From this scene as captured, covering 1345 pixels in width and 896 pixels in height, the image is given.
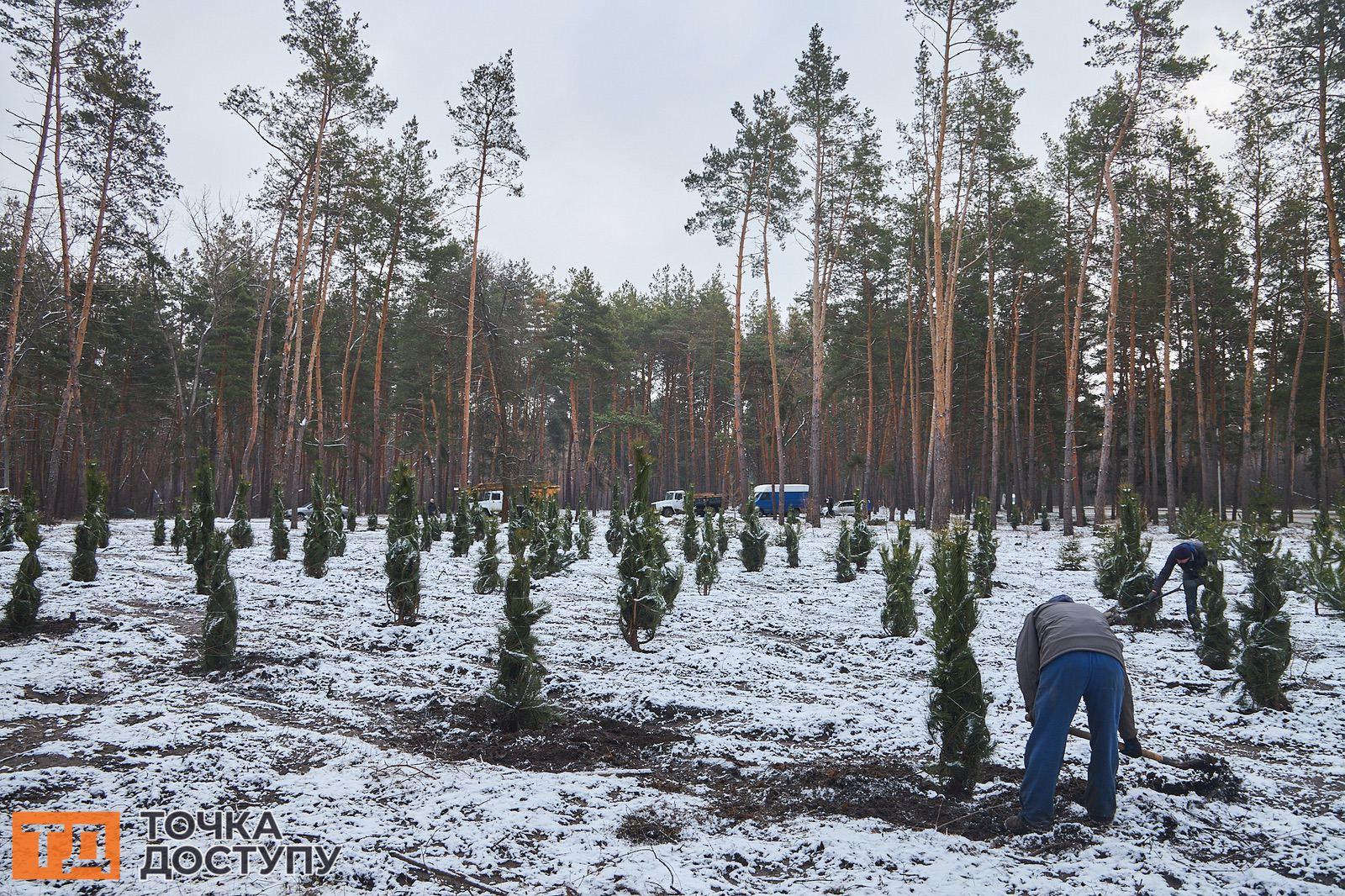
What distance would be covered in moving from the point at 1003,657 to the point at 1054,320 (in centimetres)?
2502

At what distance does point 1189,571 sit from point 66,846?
1044cm

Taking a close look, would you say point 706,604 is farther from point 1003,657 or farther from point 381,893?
point 381,893

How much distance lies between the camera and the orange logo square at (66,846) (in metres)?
2.90

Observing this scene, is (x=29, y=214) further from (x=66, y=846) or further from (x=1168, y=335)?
(x=1168, y=335)

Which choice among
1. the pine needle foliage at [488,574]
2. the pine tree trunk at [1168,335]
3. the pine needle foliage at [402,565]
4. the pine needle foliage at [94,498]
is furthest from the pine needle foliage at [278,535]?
the pine tree trunk at [1168,335]

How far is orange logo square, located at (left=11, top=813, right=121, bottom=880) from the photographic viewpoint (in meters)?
2.90

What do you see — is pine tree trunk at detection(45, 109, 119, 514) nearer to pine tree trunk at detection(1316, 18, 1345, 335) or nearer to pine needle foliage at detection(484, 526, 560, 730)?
pine needle foliage at detection(484, 526, 560, 730)

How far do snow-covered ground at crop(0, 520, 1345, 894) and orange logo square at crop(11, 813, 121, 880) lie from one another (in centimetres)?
8

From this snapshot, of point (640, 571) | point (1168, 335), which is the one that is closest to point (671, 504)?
point (1168, 335)

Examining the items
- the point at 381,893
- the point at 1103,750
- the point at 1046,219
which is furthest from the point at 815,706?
the point at 1046,219

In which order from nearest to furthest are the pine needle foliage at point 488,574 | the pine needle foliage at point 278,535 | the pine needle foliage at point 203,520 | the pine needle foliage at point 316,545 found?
1. the pine needle foliage at point 203,520
2. the pine needle foliage at point 488,574
3. the pine needle foliage at point 316,545
4. the pine needle foliage at point 278,535

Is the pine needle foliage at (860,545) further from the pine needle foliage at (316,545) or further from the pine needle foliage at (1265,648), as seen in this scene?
the pine needle foliage at (316,545)

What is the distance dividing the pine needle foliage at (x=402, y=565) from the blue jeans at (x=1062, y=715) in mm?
6574

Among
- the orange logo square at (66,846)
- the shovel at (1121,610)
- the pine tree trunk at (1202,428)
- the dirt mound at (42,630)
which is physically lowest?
the orange logo square at (66,846)
